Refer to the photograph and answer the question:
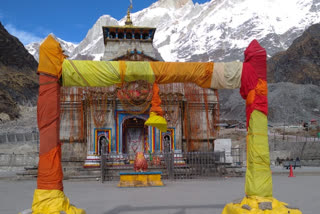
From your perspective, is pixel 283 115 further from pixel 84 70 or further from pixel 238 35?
pixel 238 35

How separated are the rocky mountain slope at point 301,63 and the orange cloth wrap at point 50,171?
97.5 meters

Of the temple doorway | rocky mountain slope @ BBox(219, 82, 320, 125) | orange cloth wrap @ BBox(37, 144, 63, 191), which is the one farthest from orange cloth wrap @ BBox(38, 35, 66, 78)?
rocky mountain slope @ BBox(219, 82, 320, 125)

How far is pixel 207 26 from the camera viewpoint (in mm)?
193250

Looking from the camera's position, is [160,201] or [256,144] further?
[160,201]

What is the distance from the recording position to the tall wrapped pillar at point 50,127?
6.34 m

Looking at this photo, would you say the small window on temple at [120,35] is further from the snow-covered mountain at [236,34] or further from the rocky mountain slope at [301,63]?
the snow-covered mountain at [236,34]

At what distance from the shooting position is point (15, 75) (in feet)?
276

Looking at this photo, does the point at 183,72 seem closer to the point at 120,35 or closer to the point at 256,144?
the point at 256,144

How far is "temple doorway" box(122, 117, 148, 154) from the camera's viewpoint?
22125 mm

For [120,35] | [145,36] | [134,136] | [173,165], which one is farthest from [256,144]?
[120,35]

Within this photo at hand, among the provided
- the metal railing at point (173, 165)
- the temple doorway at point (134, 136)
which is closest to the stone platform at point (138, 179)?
the metal railing at point (173, 165)

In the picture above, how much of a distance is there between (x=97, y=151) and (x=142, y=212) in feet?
39.8

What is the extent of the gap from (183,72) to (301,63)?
103 m

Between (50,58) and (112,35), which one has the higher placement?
(112,35)
